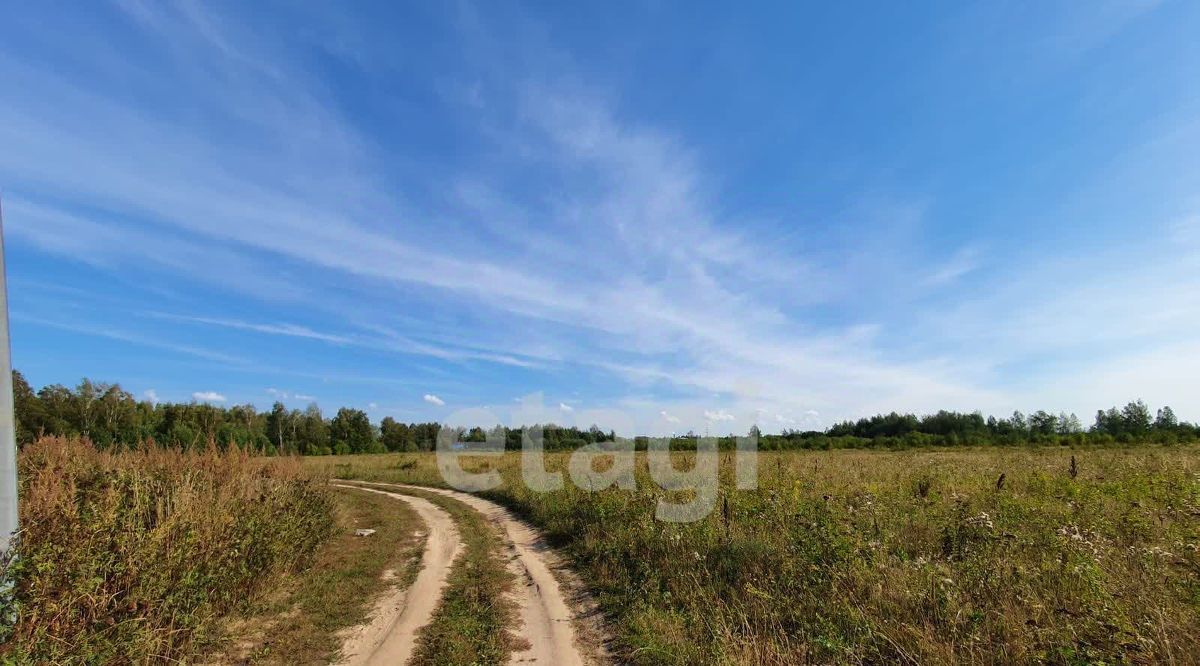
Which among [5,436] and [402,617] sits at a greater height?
[5,436]

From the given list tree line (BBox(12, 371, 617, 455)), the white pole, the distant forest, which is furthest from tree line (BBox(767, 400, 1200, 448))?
the white pole

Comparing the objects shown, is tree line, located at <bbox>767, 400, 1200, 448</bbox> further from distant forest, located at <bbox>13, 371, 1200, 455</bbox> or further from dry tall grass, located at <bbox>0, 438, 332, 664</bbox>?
dry tall grass, located at <bbox>0, 438, 332, 664</bbox>

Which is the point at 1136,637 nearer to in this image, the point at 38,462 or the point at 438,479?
the point at 38,462

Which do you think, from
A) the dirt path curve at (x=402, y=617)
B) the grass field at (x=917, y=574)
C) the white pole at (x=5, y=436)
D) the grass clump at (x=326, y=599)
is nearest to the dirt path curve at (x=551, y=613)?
the grass field at (x=917, y=574)

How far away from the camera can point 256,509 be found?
7734mm

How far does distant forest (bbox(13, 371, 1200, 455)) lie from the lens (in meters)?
16.7

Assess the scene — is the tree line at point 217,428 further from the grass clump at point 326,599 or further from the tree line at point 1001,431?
the tree line at point 1001,431

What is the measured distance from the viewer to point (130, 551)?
16.8 ft

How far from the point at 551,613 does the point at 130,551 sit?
5.20 m

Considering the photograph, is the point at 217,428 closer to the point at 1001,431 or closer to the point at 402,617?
the point at 402,617

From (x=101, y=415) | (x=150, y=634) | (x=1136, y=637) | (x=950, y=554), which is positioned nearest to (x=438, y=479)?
(x=150, y=634)

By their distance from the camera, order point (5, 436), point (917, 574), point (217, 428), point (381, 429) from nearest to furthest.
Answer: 1. point (5, 436)
2. point (917, 574)
3. point (217, 428)
4. point (381, 429)

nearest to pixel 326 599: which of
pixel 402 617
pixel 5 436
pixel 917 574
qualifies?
pixel 402 617

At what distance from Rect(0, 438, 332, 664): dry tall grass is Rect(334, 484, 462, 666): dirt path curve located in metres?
1.77
